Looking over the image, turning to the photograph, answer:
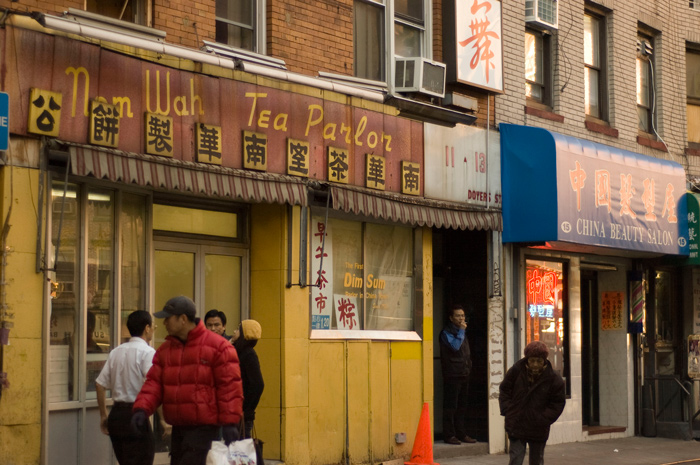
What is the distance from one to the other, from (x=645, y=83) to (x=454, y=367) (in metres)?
7.95

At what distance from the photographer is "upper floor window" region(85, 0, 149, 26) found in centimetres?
1105

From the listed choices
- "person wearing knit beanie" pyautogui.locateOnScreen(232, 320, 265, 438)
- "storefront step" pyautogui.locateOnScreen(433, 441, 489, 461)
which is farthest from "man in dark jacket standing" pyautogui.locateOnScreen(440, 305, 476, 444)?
"person wearing knit beanie" pyautogui.locateOnScreen(232, 320, 265, 438)

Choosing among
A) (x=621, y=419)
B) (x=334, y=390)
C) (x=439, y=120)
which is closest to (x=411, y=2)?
(x=439, y=120)

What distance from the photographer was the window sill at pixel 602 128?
1795 centimetres

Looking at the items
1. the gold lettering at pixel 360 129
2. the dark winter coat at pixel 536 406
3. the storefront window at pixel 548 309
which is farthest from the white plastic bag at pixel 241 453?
the storefront window at pixel 548 309

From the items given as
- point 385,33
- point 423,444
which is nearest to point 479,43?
point 385,33

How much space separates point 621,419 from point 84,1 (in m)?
12.1

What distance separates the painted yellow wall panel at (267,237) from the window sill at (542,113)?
5.63 m

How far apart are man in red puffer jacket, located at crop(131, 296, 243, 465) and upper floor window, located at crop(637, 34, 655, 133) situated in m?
13.7

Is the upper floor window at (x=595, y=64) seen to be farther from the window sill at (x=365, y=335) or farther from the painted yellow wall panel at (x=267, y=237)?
the painted yellow wall panel at (x=267, y=237)

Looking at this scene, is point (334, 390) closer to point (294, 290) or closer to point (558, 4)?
point (294, 290)

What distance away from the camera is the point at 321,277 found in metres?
12.9

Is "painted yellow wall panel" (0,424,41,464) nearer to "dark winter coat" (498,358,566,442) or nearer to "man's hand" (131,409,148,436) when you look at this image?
"man's hand" (131,409,148,436)

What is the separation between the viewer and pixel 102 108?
33.7 feet
